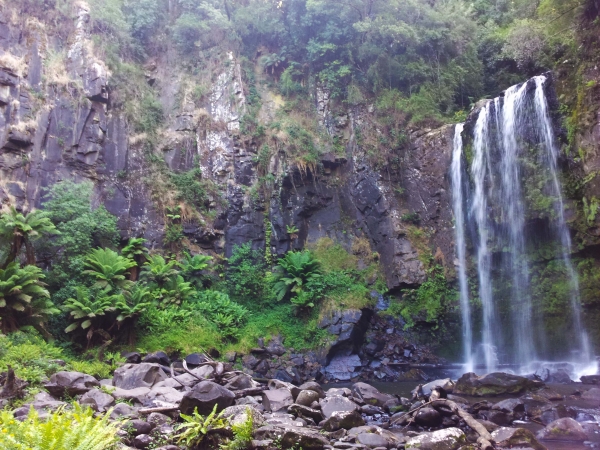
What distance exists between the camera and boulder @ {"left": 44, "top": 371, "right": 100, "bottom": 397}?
755cm

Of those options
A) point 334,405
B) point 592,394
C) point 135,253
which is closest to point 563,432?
point 592,394

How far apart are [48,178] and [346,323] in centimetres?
1249

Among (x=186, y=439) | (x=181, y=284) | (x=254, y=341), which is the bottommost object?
(x=186, y=439)

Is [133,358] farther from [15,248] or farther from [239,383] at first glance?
[15,248]

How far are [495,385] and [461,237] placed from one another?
8404mm

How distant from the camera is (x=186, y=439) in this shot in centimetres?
528

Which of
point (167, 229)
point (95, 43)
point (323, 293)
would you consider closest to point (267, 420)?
point (323, 293)

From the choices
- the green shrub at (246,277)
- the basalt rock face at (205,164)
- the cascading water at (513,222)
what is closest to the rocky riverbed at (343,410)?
the cascading water at (513,222)

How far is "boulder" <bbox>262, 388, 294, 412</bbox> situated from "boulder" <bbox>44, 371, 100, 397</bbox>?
315 centimetres

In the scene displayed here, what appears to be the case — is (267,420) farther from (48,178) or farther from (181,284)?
(48,178)

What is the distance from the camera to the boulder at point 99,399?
7.02 metres

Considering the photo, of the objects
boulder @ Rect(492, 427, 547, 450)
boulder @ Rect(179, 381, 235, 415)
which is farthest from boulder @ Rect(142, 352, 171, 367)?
boulder @ Rect(492, 427, 547, 450)

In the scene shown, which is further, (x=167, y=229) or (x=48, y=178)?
(x=167, y=229)

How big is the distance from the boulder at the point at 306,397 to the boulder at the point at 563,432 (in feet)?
12.2
